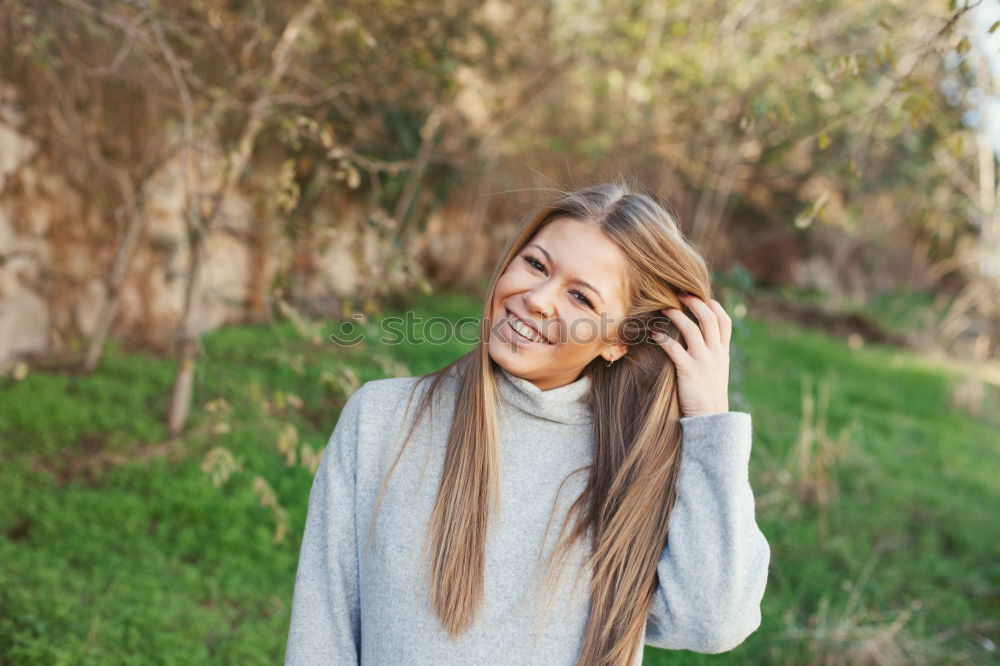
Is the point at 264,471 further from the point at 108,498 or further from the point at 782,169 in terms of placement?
the point at 782,169

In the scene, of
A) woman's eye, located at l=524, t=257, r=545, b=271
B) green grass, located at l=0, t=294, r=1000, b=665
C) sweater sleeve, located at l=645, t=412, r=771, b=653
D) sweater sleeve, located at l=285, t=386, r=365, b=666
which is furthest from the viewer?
green grass, located at l=0, t=294, r=1000, b=665

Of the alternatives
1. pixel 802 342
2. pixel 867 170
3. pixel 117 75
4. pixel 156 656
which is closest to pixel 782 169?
pixel 867 170

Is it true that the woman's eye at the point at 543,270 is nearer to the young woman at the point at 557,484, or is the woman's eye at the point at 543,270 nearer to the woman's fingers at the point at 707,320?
the young woman at the point at 557,484

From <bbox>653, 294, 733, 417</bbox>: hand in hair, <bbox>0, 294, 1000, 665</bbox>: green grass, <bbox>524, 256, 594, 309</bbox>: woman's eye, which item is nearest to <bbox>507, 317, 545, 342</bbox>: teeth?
<bbox>524, 256, 594, 309</bbox>: woman's eye

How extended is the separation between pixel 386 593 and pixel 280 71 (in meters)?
2.85

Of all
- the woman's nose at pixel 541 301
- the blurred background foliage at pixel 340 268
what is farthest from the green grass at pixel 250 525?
the woman's nose at pixel 541 301

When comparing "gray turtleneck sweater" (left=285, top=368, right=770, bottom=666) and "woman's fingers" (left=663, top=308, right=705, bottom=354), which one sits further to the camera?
"woman's fingers" (left=663, top=308, right=705, bottom=354)

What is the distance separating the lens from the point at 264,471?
3939 mm

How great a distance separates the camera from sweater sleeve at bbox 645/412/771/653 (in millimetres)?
1304

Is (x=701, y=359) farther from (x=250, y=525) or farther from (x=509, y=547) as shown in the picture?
(x=250, y=525)

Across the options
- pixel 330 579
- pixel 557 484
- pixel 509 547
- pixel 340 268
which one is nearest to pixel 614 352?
pixel 557 484

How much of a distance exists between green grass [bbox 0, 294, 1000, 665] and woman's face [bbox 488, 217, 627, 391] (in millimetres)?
1063

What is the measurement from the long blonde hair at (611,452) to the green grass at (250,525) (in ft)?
3.31

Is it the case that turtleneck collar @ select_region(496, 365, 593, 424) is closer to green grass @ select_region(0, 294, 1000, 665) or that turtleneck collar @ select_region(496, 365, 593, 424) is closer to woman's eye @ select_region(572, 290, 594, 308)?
woman's eye @ select_region(572, 290, 594, 308)
